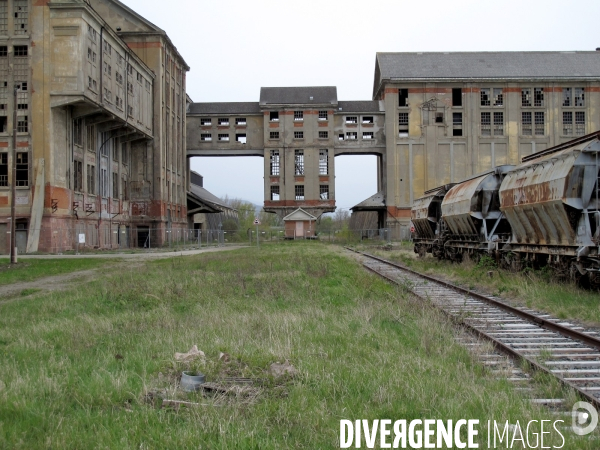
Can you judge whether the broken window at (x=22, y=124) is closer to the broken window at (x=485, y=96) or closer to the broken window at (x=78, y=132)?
A: the broken window at (x=78, y=132)

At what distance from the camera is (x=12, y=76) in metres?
36.7

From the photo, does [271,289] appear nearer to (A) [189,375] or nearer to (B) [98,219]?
(A) [189,375]

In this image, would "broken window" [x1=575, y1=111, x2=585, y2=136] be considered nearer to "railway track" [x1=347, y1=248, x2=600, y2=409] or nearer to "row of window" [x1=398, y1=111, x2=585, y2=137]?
"row of window" [x1=398, y1=111, x2=585, y2=137]

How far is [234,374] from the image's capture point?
6.45 m

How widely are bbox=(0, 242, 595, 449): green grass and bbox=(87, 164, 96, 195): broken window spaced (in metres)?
32.7

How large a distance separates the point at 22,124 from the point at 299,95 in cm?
3531

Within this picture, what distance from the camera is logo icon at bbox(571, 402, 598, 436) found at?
4850mm

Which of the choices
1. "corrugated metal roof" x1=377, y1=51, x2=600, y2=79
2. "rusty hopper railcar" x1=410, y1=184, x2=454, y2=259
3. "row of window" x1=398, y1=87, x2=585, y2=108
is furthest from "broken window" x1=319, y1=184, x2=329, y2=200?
"rusty hopper railcar" x1=410, y1=184, x2=454, y2=259

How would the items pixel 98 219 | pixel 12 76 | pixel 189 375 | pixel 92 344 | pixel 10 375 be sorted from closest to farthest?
1. pixel 189 375
2. pixel 10 375
3. pixel 92 344
4. pixel 12 76
5. pixel 98 219

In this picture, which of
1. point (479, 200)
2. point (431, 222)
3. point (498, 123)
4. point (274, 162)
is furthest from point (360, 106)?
point (479, 200)

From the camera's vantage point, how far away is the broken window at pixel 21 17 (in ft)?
123

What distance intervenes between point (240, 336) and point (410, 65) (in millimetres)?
60637

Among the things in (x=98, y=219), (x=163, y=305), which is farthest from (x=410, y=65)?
(x=163, y=305)

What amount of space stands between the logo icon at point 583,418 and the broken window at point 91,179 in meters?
41.5
